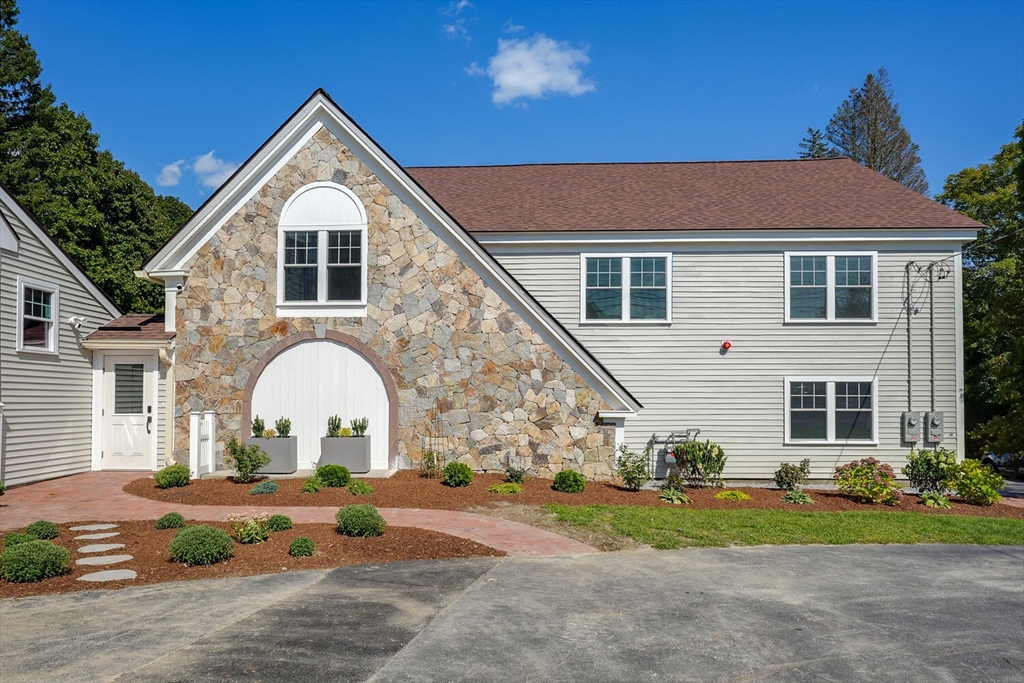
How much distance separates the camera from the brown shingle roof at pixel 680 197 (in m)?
17.5

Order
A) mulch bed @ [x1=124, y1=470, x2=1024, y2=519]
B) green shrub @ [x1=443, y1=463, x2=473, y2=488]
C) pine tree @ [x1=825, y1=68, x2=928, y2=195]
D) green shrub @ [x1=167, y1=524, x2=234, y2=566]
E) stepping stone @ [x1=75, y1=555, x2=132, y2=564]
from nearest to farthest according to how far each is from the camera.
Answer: green shrub @ [x1=167, y1=524, x2=234, y2=566]
stepping stone @ [x1=75, y1=555, x2=132, y2=564]
mulch bed @ [x1=124, y1=470, x2=1024, y2=519]
green shrub @ [x1=443, y1=463, x2=473, y2=488]
pine tree @ [x1=825, y1=68, x2=928, y2=195]

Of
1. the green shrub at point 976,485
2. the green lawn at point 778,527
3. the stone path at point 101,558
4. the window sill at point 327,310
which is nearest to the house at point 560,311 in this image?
the window sill at point 327,310

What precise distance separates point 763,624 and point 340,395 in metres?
10.6

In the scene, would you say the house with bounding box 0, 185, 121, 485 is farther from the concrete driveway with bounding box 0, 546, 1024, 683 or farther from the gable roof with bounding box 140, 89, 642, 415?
the concrete driveway with bounding box 0, 546, 1024, 683

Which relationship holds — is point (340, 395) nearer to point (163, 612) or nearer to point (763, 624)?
point (163, 612)

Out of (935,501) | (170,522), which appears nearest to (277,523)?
(170,522)

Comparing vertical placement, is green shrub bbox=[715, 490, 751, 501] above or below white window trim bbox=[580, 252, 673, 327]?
below

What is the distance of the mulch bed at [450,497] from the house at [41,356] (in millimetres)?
2373

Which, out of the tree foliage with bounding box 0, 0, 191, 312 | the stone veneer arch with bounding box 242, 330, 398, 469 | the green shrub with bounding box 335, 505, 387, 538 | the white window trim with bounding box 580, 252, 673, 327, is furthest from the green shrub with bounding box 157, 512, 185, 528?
the tree foliage with bounding box 0, 0, 191, 312

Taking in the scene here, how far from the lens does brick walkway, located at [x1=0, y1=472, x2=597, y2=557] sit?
1015 cm

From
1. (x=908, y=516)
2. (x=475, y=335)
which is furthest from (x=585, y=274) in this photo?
(x=908, y=516)

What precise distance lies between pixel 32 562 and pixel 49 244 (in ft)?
32.7

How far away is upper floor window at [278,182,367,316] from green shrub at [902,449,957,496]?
38.9 ft

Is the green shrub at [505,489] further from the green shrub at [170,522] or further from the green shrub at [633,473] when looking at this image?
the green shrub at [170,522]
